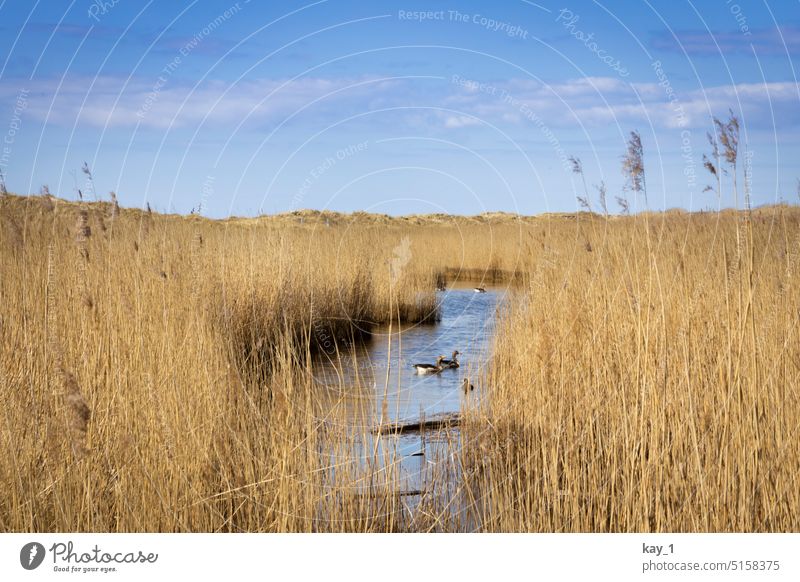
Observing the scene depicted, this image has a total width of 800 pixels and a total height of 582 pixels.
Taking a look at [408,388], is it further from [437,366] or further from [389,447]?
[389,447]

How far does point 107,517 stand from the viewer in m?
2.70

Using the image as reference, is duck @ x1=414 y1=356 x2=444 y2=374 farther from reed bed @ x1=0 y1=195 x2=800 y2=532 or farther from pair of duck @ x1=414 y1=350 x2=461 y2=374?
reed bed @ x1=0 y1=195 x2=800 y2=532

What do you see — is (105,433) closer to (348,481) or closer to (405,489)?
(348,481)
